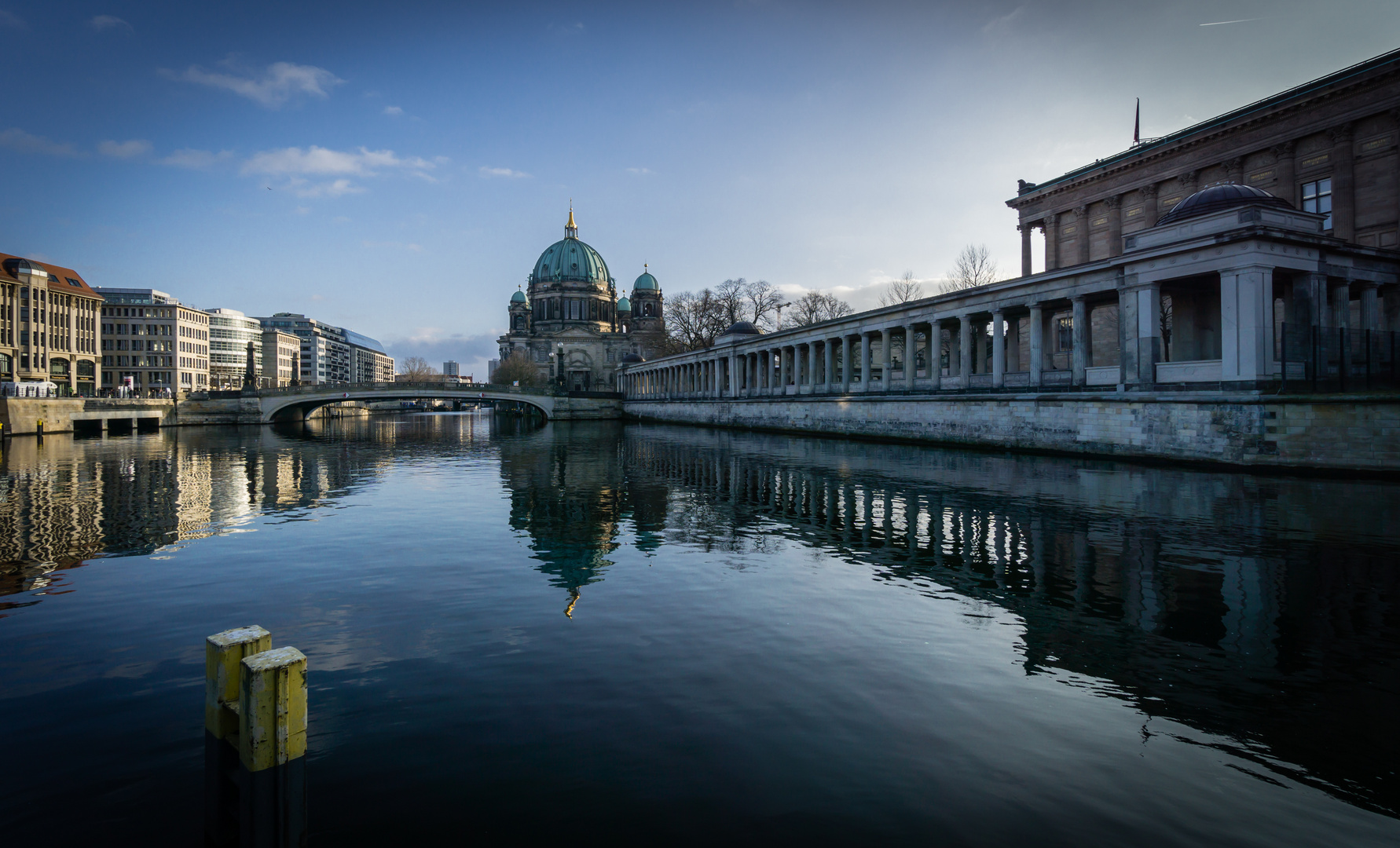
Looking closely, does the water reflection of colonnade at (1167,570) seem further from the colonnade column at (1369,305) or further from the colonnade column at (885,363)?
the colonnade column at (885,363)

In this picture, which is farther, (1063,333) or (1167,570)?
(1063,333)

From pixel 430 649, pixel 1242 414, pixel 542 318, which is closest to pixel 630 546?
pixel 430 649

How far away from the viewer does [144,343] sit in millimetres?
120812

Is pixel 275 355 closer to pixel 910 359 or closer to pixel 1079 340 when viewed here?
pixel 910 359

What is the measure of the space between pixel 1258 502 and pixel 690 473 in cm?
1720

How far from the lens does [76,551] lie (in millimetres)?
13969

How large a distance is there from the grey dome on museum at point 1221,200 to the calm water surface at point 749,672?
14.2m

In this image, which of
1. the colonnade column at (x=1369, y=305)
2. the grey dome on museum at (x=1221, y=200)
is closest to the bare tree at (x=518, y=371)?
the grey dome on museum at (x=1221, y=200)

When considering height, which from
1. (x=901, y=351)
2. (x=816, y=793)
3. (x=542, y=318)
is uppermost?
(x=542, y=318)

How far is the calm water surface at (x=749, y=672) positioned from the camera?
5.11 metres

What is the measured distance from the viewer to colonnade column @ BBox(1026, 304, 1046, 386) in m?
35.4

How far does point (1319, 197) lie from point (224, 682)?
153ft

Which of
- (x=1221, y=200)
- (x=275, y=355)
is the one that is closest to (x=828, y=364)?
(x=1221, y=200)

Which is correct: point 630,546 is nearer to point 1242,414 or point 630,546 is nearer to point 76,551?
point 76,551
